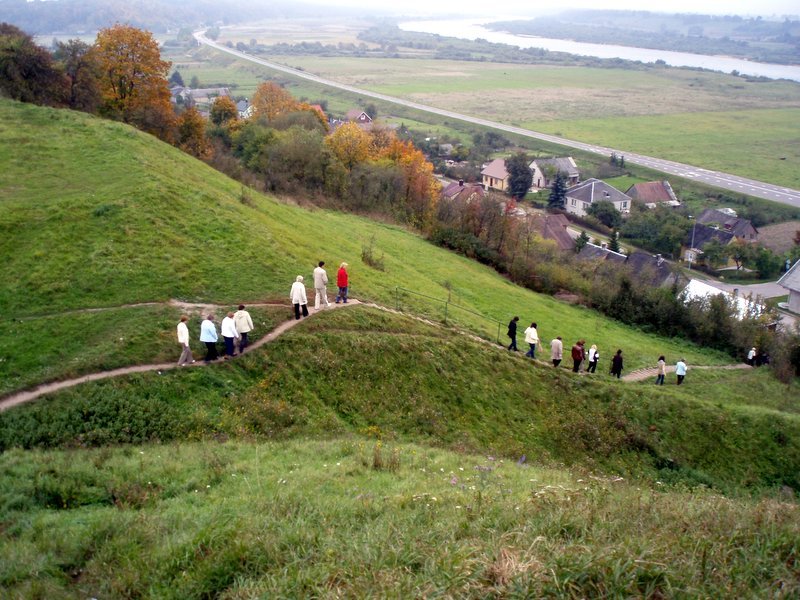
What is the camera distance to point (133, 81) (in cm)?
4597

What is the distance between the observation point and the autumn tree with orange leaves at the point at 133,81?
44438mm

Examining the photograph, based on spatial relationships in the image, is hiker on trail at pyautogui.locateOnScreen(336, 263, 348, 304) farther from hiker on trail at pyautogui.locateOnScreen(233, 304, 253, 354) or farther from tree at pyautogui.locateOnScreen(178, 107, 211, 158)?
tree at pyautogui.locateOnScreen(178, 107, 211, 158)

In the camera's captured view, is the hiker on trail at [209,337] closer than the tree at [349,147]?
Yes

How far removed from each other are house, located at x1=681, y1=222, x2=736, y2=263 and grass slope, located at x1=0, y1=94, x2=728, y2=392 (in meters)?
33.9

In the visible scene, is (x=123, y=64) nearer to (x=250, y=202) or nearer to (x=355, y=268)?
(x=250, y=202)

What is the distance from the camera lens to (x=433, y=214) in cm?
5116

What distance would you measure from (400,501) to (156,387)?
8189 mm

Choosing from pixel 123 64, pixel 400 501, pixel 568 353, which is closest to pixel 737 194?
pixel 568 353

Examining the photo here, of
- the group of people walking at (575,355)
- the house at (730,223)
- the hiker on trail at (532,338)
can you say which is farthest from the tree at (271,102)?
the hiker on trail at (532,338)

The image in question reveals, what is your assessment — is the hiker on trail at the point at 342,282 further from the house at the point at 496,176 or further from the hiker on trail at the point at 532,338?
the house at the point at 496,176

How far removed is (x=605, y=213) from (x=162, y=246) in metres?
63.8

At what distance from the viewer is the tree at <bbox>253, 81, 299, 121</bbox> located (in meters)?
73.2

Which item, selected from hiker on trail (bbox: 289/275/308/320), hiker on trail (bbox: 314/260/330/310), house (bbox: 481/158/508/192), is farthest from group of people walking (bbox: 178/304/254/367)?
house (bbox: 481/158/508/192)

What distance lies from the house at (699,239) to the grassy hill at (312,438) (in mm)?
35239
